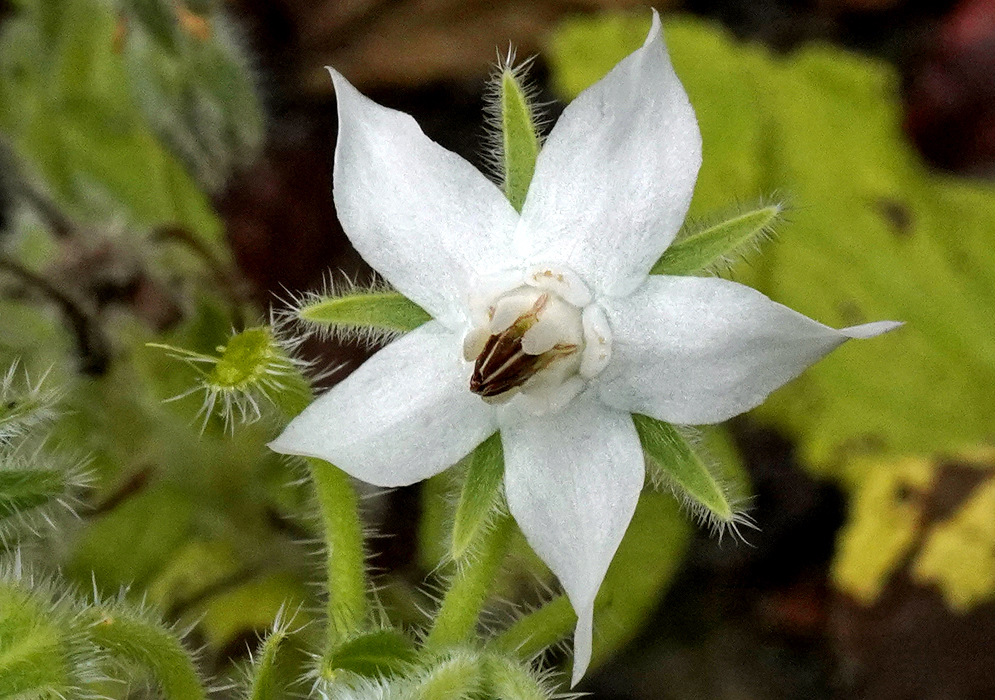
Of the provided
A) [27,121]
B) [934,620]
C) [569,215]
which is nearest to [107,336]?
[27,121]

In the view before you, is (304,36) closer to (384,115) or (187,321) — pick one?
(187,321)

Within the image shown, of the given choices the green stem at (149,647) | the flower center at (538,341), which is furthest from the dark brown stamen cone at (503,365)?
the green stem at (149,647)

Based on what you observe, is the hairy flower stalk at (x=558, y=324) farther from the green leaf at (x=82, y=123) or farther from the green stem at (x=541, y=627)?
the green leaf at (x=82, y=123)

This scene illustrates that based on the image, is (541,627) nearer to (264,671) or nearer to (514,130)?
(264,671)

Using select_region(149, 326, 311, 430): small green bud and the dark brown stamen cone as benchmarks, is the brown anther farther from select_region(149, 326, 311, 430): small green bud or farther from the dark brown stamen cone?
select_region(149, 326, 311, 430): small green bud

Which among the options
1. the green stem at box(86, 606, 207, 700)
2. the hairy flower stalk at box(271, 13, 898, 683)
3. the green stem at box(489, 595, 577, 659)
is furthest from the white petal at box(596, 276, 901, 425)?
the green stem at box(86, 606, 207, 700)

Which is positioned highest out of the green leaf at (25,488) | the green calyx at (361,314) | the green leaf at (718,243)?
the green leaf at (718,243)
